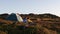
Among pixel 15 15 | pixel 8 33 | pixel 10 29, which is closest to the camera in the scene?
pixel 8 33

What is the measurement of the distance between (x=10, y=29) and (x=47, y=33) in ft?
11.7

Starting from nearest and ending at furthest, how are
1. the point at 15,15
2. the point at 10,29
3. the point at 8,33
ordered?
1. the point at 8,33
2. the point at 10,29
3. the point at 15,15

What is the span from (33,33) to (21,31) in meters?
1.13

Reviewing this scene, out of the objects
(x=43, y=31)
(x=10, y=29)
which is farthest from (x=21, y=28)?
(x=43, y=31)

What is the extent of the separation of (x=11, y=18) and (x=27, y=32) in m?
Result: 18.1

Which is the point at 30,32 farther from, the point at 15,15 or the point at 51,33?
the point at 15,15

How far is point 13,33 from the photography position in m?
19.5

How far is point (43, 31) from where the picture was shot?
64.6 ft

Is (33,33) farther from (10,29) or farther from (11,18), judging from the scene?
(11,18)

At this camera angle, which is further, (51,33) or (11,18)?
(11,18)

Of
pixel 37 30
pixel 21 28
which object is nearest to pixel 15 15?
pixel 21 28

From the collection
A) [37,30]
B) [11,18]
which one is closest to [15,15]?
[11,18]

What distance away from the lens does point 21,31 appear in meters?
19.9

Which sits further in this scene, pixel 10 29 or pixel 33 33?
pixel 10 29
